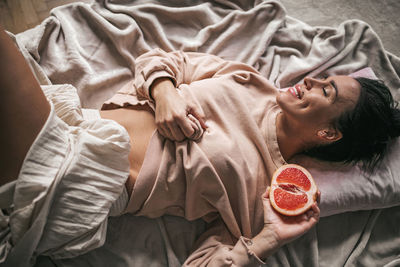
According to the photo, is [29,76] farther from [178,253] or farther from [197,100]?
[178,253]

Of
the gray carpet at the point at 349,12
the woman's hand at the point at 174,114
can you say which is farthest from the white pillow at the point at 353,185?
the gray carpet at the point at 349,12

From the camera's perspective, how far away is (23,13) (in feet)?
6.52

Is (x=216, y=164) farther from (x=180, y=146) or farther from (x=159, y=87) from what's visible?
(x=159, y=87)

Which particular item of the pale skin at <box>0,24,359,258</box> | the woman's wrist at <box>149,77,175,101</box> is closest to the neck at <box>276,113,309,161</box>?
the pale skin at <box>0,24,359,258</box>

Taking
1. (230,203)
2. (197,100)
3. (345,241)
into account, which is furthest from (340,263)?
(197,100)

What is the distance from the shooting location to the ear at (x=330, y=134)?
1336mm

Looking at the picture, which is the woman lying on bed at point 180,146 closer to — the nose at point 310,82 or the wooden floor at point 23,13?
the nose at point 310,82

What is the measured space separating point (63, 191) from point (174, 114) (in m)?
0.51

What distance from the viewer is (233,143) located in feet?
4.28

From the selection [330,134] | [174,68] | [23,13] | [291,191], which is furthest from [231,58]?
[23,13]

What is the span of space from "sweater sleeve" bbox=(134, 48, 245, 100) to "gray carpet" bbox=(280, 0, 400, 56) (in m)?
0.97

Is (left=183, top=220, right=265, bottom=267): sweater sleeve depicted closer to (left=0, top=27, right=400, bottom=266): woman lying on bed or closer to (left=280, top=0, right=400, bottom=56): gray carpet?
(left=0, top=27, right=400, bottom=266): woman lying on bed

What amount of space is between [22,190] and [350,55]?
6.21 ft

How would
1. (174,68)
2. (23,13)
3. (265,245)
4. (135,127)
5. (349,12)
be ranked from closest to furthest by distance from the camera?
(265,245) < (135,127) < (174,68) < (23,13) < (349,12)
